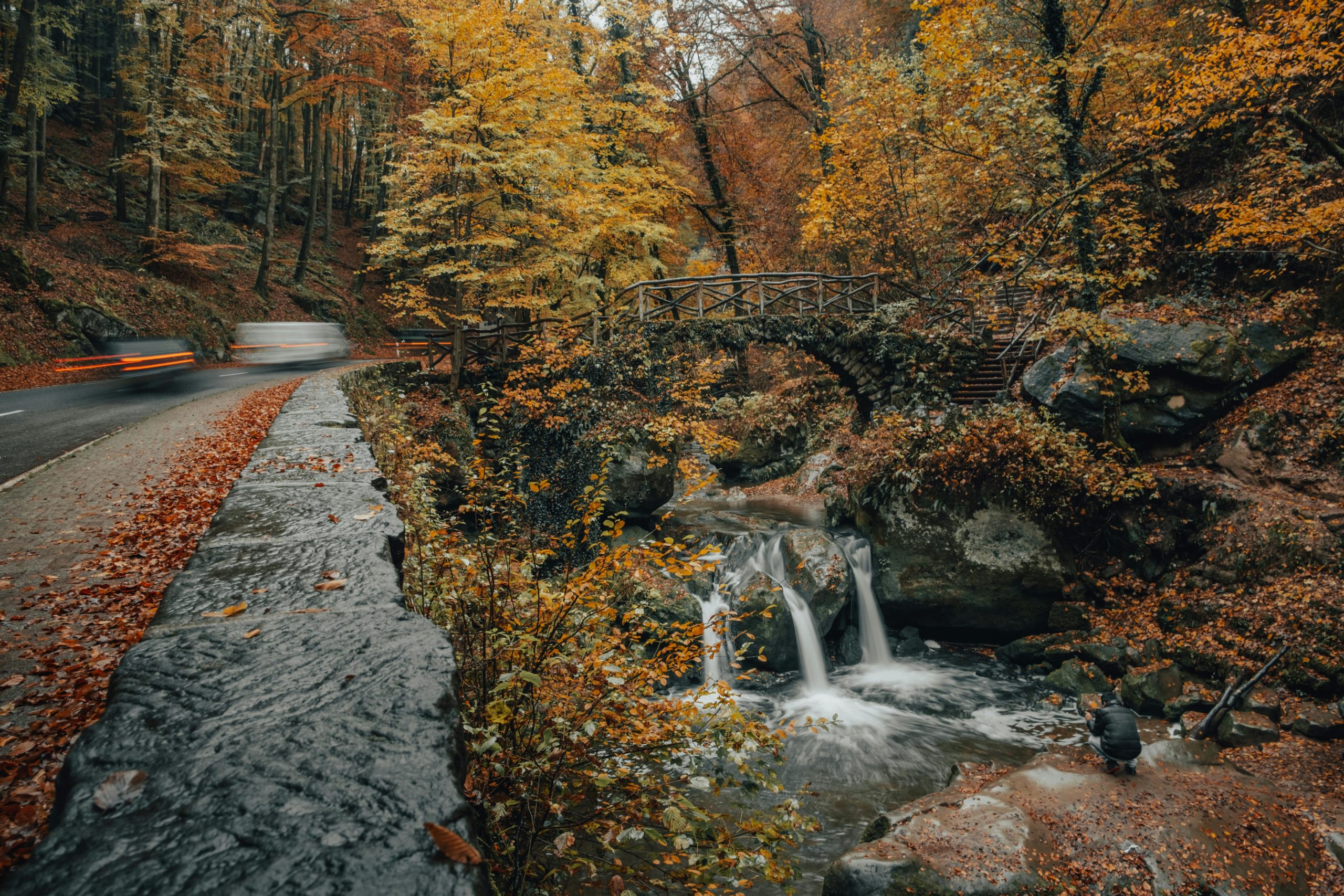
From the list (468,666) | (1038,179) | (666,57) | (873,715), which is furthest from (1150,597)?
(666,57)

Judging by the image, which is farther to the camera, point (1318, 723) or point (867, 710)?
point (867, 710)

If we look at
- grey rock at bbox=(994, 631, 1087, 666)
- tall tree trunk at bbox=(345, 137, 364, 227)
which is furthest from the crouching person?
tall tree trunk at bbox=(345, 137, 364, 227)

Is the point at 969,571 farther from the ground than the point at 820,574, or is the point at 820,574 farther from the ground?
the point at 969,571

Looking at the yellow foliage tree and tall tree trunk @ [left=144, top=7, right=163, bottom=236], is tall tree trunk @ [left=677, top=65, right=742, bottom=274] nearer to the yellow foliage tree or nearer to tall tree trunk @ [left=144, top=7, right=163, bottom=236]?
the yellow foliage tree

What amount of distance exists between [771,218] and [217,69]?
27526 millimetres

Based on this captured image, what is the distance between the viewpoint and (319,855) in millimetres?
1055

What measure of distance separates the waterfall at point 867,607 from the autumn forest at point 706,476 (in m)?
0.08

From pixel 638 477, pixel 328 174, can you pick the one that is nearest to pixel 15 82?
pixel 328 174

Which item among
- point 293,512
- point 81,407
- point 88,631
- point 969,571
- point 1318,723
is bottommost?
point 1318,723

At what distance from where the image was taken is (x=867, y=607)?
11.0m

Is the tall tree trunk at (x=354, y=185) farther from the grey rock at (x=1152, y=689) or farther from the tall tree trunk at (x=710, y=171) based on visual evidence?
the grey rock at (x=1152, y=689)

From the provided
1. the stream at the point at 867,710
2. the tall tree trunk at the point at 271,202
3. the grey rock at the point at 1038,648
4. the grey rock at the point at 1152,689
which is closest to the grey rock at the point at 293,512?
the stream at the point at 867,710

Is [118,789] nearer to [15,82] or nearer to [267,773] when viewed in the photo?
[267,773]

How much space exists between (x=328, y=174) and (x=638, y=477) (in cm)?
2909
